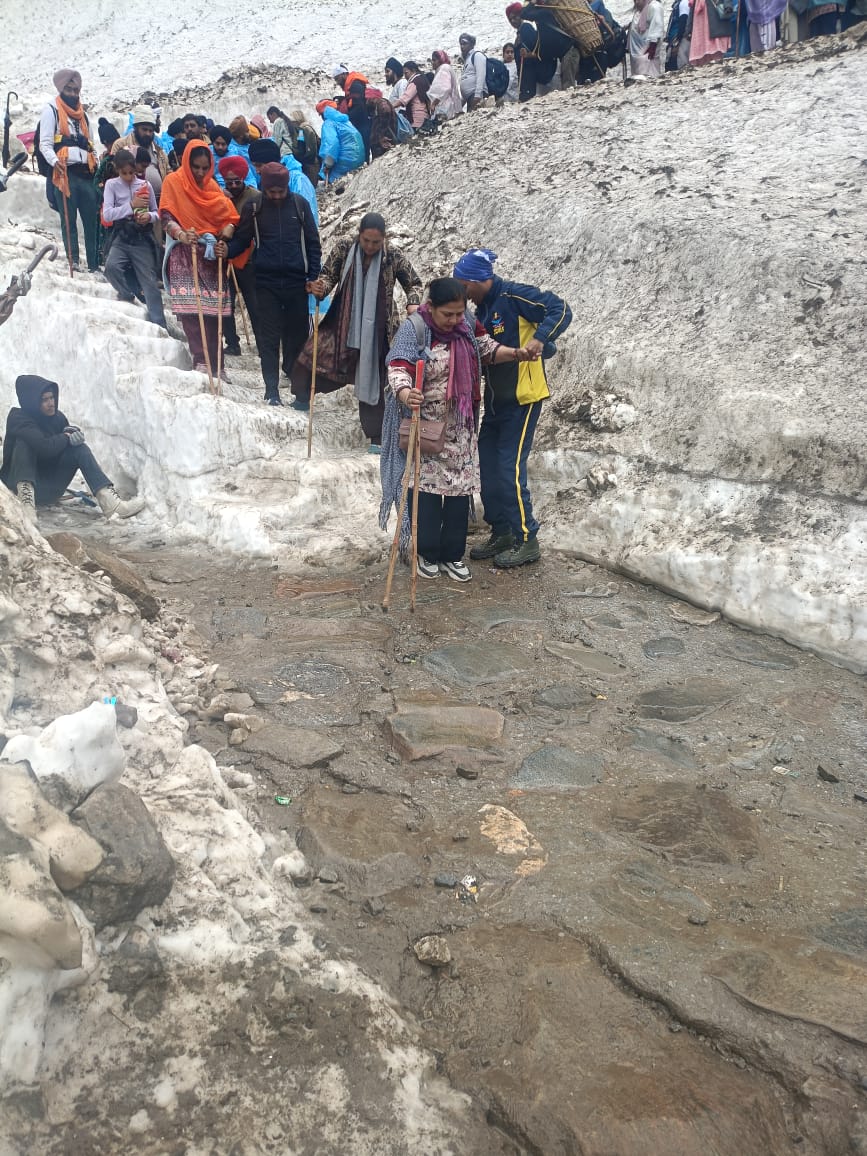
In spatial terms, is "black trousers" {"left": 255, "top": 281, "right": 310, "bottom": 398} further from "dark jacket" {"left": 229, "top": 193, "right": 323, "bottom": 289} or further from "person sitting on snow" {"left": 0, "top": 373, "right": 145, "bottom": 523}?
"person sitting on snow" {"left": 0, "top": 373, "right": 145, "bottom": 523}

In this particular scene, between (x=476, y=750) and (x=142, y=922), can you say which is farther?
(x=476, y=750)

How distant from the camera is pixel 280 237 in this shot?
22.3ft

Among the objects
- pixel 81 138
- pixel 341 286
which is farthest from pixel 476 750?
pixel 81 138

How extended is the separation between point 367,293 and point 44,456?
266cm

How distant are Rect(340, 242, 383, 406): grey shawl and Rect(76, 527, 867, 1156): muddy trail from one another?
7.02ft

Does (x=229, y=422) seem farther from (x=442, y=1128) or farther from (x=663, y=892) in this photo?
(x=442, y=1128)

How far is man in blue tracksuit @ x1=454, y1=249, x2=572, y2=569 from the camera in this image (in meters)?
5.16

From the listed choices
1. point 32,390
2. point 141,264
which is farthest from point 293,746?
point 141,264

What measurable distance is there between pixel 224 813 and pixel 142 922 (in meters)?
0.52

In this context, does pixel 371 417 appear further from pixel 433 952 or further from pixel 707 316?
pixel 433 952

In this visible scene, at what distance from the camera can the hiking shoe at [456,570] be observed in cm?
545

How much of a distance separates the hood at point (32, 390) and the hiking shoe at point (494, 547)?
3.37 m

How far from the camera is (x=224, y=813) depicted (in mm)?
2834

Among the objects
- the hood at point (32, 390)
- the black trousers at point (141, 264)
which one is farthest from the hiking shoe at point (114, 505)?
the black trousers at point (141, 264)
